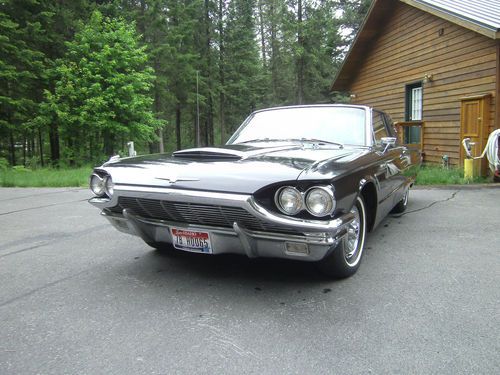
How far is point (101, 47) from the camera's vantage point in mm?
17031

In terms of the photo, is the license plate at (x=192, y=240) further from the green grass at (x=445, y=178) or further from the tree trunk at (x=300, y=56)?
the tree trunk at (x=300, y=56)

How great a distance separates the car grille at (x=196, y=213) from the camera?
8.22 feet

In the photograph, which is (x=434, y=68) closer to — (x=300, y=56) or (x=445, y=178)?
(x=445, y=178)

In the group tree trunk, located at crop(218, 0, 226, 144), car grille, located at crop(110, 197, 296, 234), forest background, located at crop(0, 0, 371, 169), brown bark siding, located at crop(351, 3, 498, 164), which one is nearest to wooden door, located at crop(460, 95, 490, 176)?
brown bark siding, located at crop(351, 3, 498, 164)

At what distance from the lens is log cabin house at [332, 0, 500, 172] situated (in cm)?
895

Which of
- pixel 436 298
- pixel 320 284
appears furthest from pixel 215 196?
pixel 436 298

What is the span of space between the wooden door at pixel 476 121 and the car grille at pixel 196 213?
812 cm

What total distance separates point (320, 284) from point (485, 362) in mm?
1229

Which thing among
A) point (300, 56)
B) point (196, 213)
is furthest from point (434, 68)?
point (300, 56)

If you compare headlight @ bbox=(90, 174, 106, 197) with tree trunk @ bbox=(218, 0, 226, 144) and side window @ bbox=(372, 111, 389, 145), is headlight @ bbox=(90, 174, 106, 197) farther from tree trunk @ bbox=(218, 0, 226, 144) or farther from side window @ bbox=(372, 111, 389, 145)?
tree trunk @ bbox=(218, 0, 226, 144)

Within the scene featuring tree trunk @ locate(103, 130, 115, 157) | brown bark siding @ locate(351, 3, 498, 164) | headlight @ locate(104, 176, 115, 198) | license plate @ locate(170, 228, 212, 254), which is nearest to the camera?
license plate @ locate(170, 228, 212, 254)

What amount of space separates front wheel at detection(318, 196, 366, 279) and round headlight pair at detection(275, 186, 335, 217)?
47 centimetres

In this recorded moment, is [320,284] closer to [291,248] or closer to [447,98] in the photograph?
[291,248]

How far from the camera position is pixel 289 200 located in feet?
8.06
